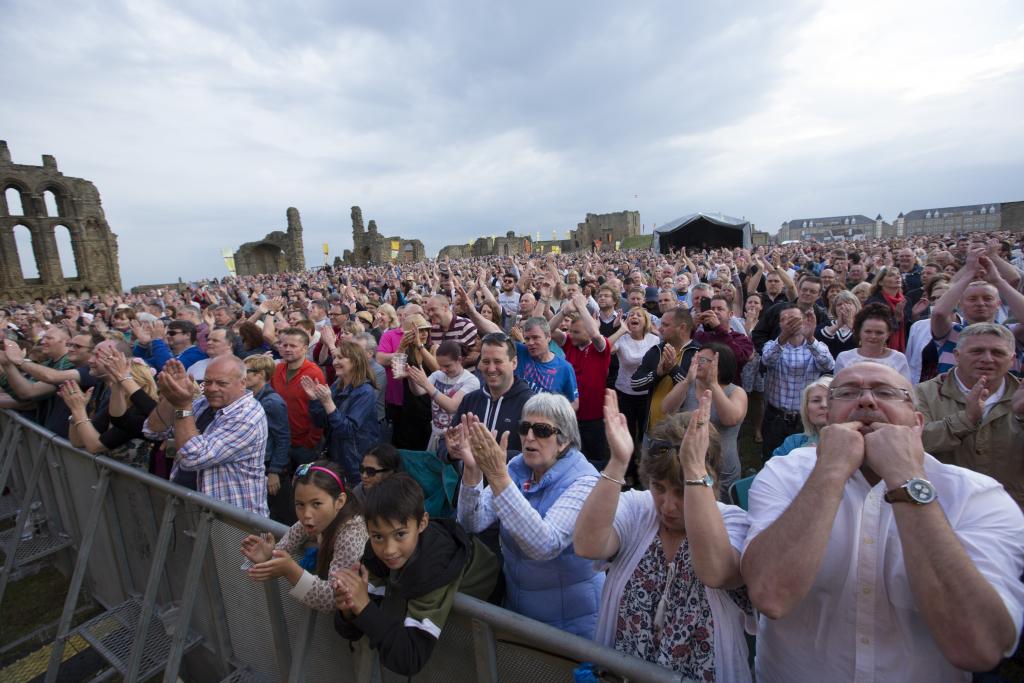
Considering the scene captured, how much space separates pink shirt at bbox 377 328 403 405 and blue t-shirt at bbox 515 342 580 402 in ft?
3.98

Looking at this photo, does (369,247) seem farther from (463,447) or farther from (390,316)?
(463,447)

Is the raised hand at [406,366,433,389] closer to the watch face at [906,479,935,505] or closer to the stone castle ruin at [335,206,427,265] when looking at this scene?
the watch face at [906,479,935,505]

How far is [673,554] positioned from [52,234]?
43723mm

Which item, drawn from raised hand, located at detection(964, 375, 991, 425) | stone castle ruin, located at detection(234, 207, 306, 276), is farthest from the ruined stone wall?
raised hand, located at detection(964, 375, 991, 425)

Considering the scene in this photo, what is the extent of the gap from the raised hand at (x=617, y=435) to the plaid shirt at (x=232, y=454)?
242 centimetres

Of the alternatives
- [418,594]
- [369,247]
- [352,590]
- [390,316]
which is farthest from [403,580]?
[369,247]

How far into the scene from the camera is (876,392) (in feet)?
4.81

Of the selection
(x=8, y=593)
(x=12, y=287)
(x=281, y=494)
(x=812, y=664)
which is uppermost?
(x=12, y=287)

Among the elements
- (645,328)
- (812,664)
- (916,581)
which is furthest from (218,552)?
(645,328)

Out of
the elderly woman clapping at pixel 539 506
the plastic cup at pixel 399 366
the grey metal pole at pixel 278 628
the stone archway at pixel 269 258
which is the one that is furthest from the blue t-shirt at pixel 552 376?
the stone archway at pixel 269 258

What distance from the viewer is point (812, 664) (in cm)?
141

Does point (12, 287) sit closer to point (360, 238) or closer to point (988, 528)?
point (360, 238)

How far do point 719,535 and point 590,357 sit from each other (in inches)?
141

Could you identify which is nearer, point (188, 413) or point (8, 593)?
point (188, 413)
